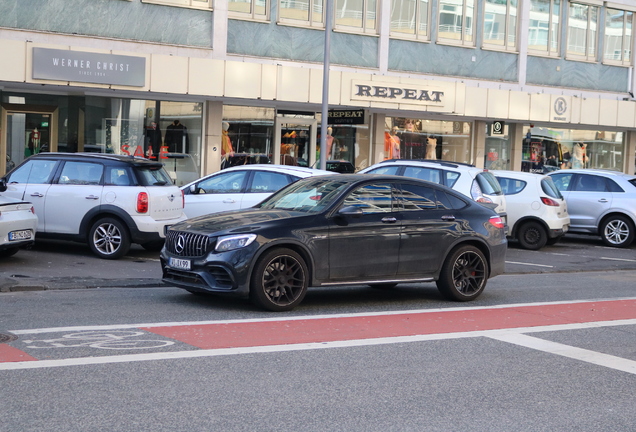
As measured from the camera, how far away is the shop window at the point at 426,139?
90.5ft

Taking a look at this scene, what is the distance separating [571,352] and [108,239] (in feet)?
27.2

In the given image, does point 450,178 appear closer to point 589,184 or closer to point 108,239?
point 589,184

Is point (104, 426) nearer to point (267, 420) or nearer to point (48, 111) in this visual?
point (267, 420)

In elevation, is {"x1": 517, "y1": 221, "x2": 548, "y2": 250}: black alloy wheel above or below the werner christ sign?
below

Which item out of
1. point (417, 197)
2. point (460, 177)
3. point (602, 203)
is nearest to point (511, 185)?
point (602, 203)

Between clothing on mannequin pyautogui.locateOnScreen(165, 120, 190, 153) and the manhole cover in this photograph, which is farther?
clothing on mannequin pyautogui.locateOnScreen(165, 120, 190, 153)

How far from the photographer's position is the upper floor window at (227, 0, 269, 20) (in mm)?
23016

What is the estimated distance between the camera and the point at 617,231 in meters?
20.1

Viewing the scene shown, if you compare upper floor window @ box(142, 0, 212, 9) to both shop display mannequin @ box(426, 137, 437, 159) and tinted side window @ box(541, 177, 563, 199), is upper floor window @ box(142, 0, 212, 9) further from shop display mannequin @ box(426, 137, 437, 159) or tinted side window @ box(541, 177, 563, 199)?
tinted side window @ box(541, 177, 563, 199)

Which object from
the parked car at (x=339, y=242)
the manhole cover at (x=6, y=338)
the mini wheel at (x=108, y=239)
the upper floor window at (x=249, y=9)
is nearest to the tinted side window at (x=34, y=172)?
the mini wheel at (x=108, y=239)

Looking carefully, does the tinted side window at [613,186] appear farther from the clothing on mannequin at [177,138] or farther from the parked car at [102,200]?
the clothing on mannequin at [177,138]

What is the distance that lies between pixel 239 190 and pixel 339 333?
23.1 ft

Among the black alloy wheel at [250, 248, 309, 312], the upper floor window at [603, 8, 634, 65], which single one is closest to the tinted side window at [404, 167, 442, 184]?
the black alloy wheel at [250, 248, 309, 312]

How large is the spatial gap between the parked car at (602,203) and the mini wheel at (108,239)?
11341 mm
